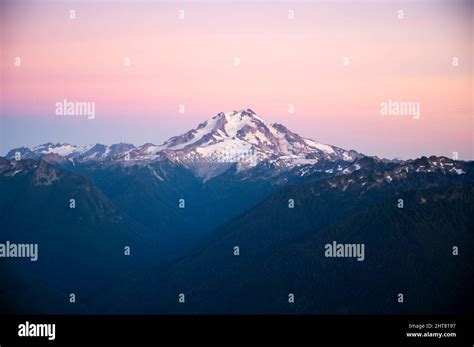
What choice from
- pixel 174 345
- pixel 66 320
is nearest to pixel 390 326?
pixel 174 345

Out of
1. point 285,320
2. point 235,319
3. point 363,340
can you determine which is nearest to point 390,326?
point 363,340

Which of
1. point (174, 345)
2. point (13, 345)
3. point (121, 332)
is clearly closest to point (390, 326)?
point (174, 345)

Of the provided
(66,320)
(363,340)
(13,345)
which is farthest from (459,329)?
(13,345)

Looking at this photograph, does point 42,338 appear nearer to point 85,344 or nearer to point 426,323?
point 85,344

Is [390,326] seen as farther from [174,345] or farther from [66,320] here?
[66,320]

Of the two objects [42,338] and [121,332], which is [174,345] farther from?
[42,338]

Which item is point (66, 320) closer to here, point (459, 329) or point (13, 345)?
point (13, 345)
